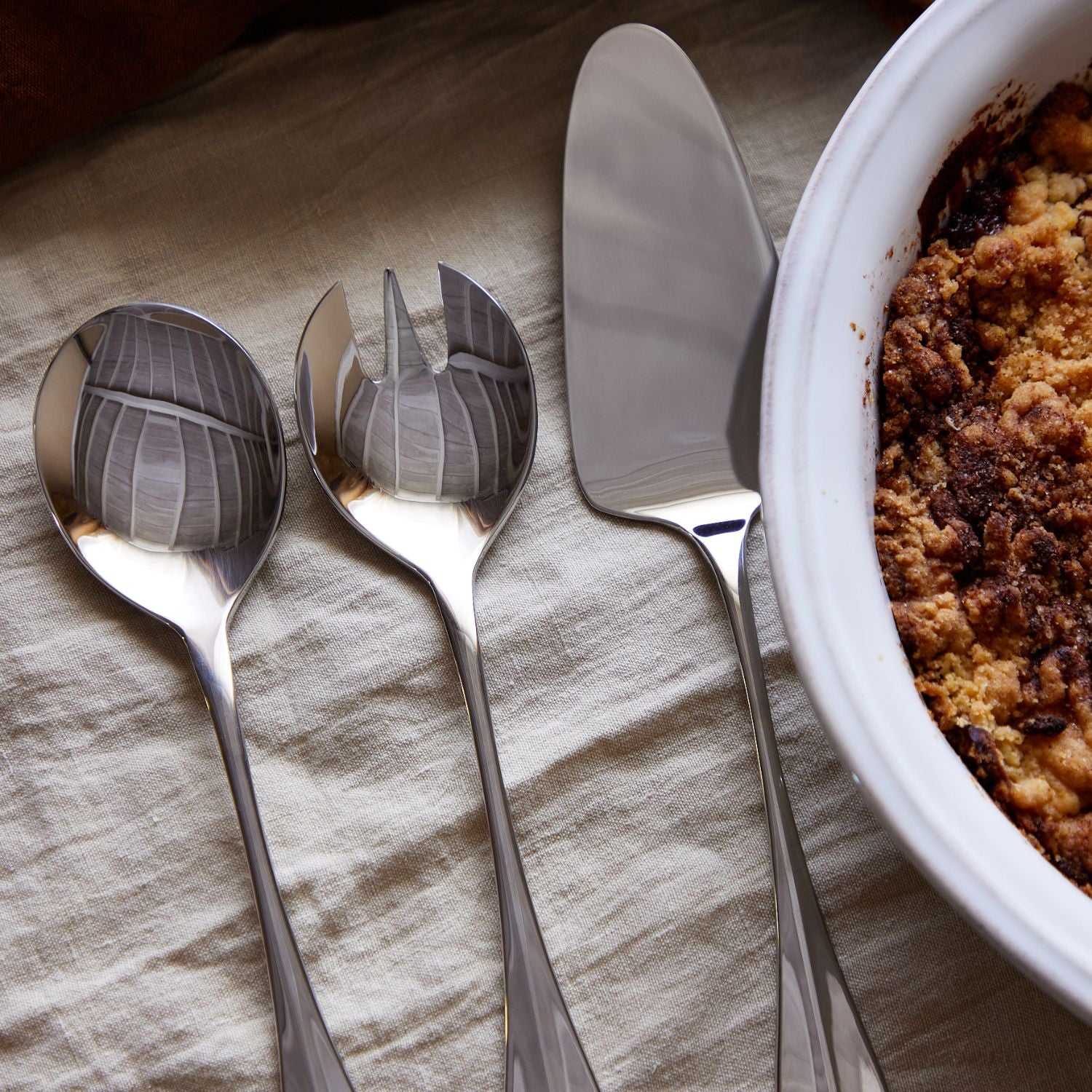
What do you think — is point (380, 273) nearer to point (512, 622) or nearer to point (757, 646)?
point (512, 622)

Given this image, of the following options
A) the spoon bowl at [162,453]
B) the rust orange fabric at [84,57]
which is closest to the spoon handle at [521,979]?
the spoon bowl at [162,453]

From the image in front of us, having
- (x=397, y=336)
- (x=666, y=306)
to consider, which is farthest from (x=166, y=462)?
(x=666, y=306)

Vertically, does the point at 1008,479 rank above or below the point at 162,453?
below

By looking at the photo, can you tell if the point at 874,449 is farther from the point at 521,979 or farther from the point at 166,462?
the point at 166,462

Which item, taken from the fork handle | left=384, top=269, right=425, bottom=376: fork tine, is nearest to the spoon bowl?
left=384, top=269, right=425, bottom=376: fork tine

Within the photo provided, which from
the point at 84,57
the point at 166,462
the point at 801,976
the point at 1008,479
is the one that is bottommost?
the point at 801,976

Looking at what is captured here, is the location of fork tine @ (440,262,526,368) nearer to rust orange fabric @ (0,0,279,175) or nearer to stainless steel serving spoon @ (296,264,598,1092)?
stainless steel serving spoon @ (296,264,598,1092)

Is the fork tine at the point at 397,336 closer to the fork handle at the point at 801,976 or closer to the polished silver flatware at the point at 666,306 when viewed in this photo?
the polished silver flatware at the point at 666,306
